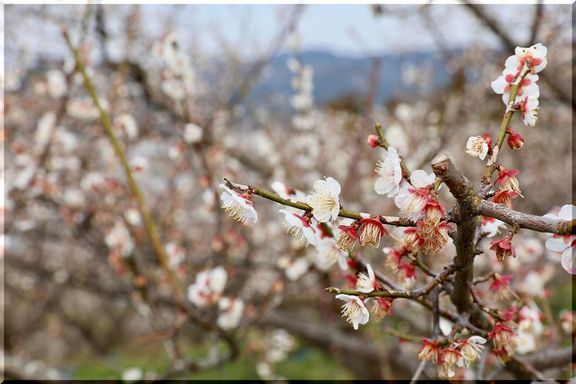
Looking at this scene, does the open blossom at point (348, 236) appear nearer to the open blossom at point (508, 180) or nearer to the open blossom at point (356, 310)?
the open blossom at point (356, 310)

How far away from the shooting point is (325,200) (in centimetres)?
80

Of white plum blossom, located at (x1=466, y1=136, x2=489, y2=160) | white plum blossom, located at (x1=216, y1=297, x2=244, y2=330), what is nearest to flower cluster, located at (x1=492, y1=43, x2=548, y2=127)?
white plum blossom, located at (x1=466, y1=136, x2=489, y2=160)

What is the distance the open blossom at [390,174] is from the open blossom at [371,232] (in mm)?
56

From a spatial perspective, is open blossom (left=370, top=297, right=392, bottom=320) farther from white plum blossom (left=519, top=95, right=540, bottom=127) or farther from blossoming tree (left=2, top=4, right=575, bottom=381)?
white plum blossom (left=519, top=95, right=540, bottom=127)

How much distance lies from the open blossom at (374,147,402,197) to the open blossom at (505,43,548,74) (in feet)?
1.18

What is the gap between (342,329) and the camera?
475 cm

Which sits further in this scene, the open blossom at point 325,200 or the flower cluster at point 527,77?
the flower cluster at point 527,77

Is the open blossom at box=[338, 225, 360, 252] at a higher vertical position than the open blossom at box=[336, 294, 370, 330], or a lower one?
higher

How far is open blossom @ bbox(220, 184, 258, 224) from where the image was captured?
0.79m

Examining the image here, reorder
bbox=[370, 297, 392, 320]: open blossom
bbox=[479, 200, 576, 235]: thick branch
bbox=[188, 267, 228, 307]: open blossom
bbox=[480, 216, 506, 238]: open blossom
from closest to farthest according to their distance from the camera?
1. bbox=[479, 200, 576, 235]: thick branch
2. bbox=[370, 297, 392, 320]: open blossom
3. bbox=[480, 216, 506, 238]: open blossom
4. bbox=[188, 267, 228, 307]: open blossom

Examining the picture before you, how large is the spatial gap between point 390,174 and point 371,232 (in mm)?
108

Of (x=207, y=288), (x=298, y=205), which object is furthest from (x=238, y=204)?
(x=207, y=288)

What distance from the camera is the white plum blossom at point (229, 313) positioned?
2.46 m

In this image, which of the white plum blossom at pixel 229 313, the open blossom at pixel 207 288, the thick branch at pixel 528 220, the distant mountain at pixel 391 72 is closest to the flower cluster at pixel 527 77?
the thick branch at pixel 528 220
